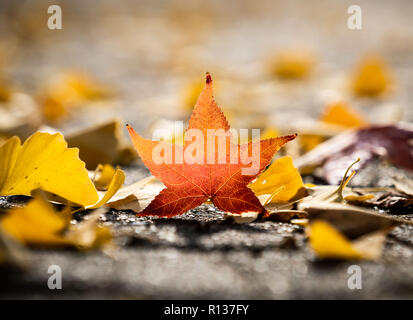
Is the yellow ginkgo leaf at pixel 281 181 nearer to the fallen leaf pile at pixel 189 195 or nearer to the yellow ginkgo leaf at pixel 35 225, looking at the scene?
the fallen leaf pile at pixel 189 195

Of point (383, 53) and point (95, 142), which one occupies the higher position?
point (383, 53)

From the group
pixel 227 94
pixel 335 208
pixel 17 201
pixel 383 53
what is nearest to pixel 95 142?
pixel 17 201

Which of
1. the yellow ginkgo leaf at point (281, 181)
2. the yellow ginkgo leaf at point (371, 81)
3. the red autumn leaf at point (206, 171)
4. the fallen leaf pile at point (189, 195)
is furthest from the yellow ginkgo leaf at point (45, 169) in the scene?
the yellow ginkgo leaf at point (371, 81)

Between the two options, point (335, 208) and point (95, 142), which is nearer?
point (335, 208)

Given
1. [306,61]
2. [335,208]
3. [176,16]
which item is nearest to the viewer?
[335,208]

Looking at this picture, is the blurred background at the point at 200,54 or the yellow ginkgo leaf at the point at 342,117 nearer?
the yellow ginkgo leaf at the point at 342,117

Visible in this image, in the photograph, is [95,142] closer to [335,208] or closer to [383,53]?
[335,208]

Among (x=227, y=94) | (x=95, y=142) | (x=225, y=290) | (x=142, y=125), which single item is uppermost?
(x=227, y=94)
